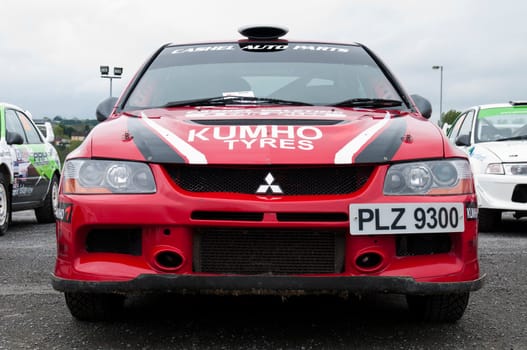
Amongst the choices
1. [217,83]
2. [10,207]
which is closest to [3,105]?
[10,207]

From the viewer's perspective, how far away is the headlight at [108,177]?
10.5ft

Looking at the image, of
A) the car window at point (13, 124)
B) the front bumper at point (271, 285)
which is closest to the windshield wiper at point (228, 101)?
the front bumper at point (271, 285)

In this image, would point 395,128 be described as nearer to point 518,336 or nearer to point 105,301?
point 518,336

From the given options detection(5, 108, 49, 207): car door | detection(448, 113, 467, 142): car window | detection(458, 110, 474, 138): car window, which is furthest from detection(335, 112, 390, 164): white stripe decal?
detection(448, 113, 467, 142): car window

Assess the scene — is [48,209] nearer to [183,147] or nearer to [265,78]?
[265,78]

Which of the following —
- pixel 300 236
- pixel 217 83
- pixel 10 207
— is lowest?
pixel 10 207

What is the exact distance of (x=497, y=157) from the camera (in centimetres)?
834

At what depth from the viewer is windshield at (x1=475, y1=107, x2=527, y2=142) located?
9.01 m

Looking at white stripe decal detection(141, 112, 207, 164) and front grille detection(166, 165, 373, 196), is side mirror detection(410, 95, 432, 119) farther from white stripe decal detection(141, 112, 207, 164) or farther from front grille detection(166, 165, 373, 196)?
white stripe decal detection(141, 112, 207, 164)

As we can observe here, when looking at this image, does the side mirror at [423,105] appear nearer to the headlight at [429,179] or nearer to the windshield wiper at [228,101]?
the windshield wiper at [228,101]

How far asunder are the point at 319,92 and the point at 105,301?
1.55 m

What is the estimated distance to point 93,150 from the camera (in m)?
3.38

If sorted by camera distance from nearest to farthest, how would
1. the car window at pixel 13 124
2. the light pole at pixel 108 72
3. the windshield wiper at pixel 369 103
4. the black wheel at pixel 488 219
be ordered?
the windshield wiper at pixel 369 103 < the black wheel at pixel 488 219 < the car window at pixel 13 124 < the light pole at pixel 108 72

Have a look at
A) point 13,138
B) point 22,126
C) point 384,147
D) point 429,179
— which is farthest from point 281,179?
point 22,126
